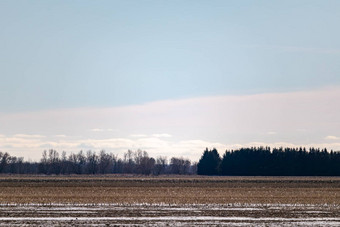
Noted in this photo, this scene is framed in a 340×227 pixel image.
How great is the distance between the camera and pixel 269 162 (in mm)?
170375

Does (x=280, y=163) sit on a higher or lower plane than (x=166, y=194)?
higher

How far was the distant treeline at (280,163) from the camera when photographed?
164125 millimetres

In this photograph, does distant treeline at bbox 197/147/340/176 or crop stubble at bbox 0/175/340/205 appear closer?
crop stubble at bbox 0/175/340/205

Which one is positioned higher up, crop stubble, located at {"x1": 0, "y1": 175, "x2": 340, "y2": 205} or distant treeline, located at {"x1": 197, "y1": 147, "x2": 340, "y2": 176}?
distant treeline, located at {"x1": 197, "y1": 147, "x2": 340, "y2": 176}

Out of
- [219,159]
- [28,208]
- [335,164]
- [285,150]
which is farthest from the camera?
[219,159]

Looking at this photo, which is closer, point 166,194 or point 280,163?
point 166,194

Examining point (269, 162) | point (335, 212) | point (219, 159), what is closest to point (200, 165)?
point (219, 159)

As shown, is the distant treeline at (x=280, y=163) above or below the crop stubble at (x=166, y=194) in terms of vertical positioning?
above

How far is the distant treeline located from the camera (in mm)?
164125

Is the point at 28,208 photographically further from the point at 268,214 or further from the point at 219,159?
the point at 219,159

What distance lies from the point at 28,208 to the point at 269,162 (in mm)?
138009

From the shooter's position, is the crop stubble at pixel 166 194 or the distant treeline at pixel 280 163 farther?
the distant treeline at pixel 280 163

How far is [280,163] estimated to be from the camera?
168 m

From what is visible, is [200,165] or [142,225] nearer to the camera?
[142,225]
